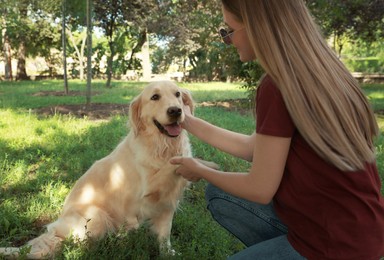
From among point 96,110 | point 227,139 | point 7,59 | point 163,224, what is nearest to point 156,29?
point 7,59

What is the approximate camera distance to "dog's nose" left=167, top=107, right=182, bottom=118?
8.58 feet

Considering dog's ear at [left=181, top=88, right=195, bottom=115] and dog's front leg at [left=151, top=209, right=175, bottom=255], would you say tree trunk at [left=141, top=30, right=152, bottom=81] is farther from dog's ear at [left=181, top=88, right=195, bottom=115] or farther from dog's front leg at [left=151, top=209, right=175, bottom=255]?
dog's front leg at [left=151, top=209, right=175, bottom=255]

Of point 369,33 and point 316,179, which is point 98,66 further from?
point 316,179

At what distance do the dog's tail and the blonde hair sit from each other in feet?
5.60

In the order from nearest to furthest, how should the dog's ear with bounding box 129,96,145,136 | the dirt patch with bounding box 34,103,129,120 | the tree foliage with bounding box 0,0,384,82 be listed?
the dog's ear with bounding box 129,96,145,136
the dirt patch with bounding box 34,103,129,120
the tree foliage with bounding box 0,0,384,82

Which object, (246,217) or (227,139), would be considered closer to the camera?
(246,217)

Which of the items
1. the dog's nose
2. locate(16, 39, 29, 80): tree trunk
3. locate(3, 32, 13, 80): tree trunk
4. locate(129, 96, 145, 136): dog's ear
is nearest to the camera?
the dog's nose

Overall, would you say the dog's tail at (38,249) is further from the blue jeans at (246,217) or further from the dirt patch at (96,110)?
the dirt patch at (96,110)

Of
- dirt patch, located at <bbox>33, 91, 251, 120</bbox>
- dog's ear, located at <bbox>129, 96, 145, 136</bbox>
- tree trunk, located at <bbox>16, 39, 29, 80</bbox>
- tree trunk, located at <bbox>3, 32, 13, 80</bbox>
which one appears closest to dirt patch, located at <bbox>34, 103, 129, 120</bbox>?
dirt patch, located at <bbox>33, 91, 251, 120</bbox>

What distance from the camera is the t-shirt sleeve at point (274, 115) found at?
1.43m

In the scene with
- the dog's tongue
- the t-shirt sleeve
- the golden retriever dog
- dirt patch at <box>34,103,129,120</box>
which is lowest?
dirt patch at <box>34,103,129,120</box>

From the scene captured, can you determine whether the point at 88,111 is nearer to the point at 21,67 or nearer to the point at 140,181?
the point at 140,181

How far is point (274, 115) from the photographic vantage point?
56.6 inches

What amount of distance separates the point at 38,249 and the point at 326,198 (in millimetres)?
1730
